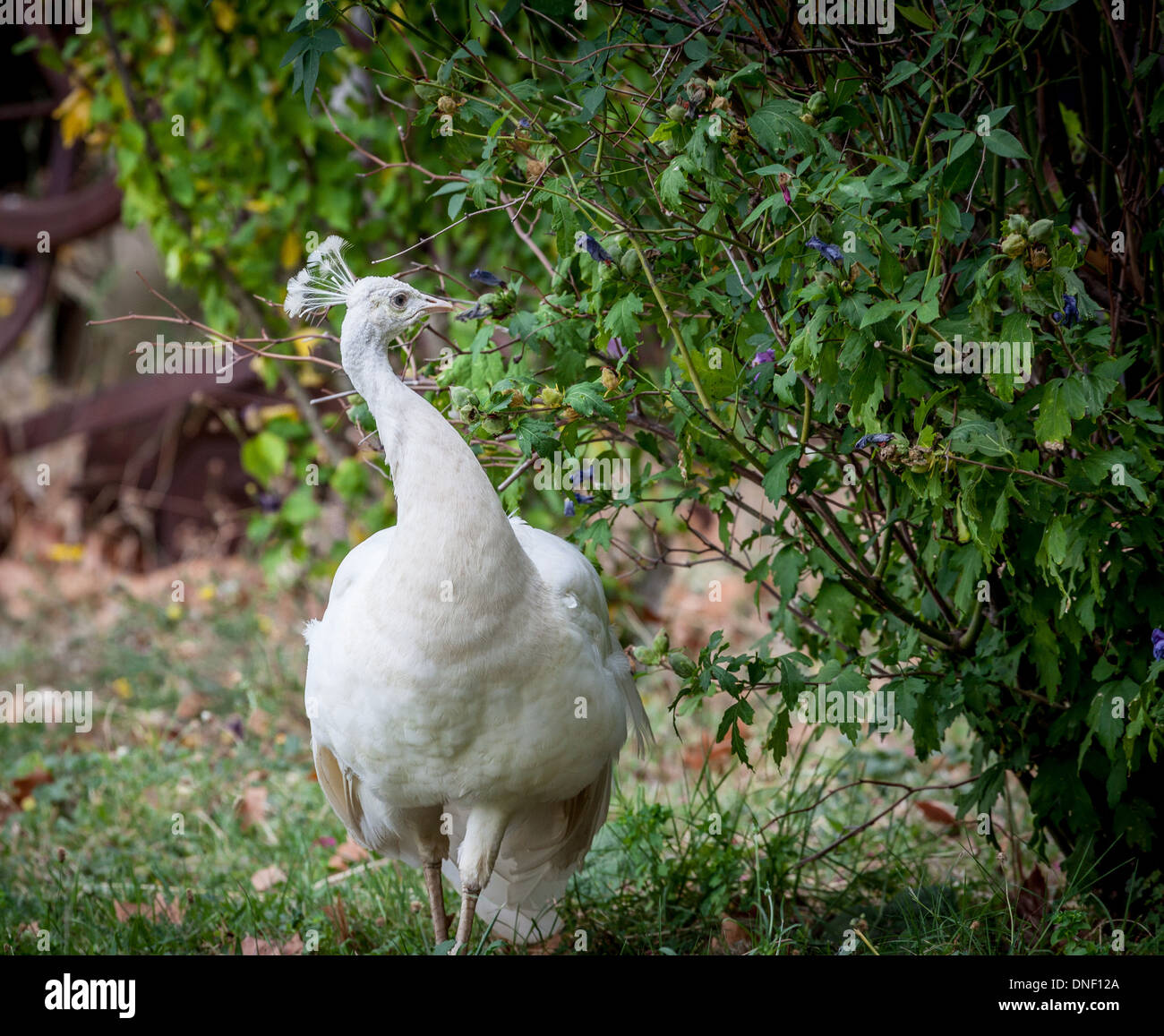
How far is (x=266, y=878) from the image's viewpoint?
330cm

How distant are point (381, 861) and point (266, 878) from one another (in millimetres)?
305

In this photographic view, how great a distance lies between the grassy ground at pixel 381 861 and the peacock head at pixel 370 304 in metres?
1.30

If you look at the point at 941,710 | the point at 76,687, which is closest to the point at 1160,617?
the point at 941,710

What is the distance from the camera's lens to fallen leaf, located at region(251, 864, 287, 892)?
3.28 m

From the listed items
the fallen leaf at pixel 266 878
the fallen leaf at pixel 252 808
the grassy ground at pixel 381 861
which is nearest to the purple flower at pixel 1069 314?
the grassy ground at pixel 381 861

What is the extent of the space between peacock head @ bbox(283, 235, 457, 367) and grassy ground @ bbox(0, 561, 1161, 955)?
4.28 feet

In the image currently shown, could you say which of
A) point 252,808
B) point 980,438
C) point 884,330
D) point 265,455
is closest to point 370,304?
point 884,330

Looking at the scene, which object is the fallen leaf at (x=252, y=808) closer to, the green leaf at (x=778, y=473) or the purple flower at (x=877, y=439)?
the green leaf at (x=778, y=473)

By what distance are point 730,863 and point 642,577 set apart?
2.45 meters

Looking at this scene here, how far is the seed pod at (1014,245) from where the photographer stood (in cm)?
190

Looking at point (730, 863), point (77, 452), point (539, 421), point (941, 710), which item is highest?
point (77, 452)

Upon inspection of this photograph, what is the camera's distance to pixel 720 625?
5051 millimetres

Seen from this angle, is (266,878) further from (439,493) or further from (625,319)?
(625,319)

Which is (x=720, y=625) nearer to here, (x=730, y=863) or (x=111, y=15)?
(x=730, y=863)
